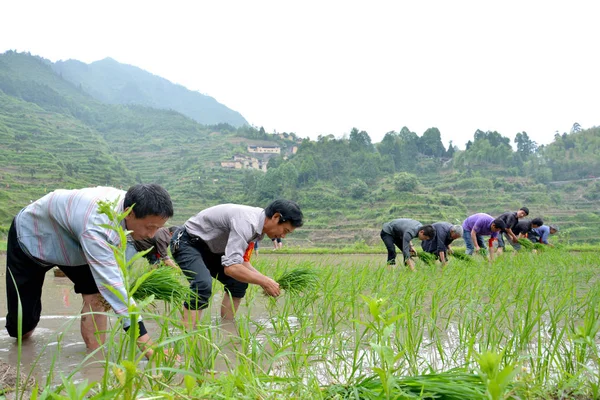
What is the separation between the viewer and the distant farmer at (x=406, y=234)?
22.4 ft

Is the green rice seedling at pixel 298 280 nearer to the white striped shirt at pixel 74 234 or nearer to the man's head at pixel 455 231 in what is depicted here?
the white striped shirt at pixel 74 234

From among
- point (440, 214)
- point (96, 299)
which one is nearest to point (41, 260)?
point (96, 299)

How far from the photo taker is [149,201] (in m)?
2.21

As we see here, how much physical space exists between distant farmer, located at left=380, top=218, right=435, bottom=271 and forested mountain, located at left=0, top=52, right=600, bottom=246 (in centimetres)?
1904

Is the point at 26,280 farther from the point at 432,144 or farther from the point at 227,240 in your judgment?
the point at 432,144

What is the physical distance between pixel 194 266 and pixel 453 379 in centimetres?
202

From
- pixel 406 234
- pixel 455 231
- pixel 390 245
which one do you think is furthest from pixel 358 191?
pixel 406 234

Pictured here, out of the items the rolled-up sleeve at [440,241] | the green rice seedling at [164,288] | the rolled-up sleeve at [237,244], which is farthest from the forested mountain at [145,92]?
the green rice seedling at [164,288]

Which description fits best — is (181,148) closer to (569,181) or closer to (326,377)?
(569,181)

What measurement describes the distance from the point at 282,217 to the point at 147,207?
1.02 meters

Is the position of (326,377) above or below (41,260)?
below

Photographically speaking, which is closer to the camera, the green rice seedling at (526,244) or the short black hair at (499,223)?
the short black hair at (499,223)

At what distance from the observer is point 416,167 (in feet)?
189

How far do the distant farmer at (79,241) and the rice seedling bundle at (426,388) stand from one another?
32.3 inches
